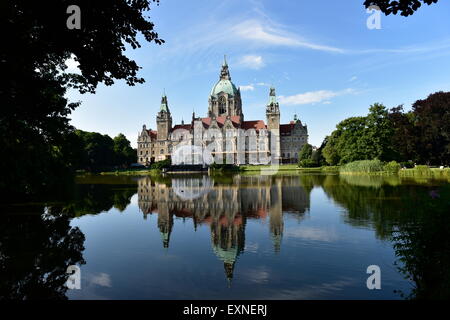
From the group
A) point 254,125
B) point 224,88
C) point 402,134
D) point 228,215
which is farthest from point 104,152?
point 228,215

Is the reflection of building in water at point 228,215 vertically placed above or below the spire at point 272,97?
below

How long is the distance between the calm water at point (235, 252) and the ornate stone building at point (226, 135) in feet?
295

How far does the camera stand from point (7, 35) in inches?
278

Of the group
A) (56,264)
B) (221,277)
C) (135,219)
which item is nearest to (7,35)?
(56,264)

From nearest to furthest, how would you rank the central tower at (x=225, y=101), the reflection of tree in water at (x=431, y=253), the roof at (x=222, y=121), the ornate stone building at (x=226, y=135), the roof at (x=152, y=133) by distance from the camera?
the reflection of tree in water at (x=431, y=253), the ornate stone building at (x=226, y=135), the roof at (x=222, y=121), the central tower at (x=225, y=101), the roof at (x=152, y=133)

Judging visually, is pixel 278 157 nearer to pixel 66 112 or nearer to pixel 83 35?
pixel 66 112

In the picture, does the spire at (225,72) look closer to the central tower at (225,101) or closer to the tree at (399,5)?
the central tower at (225,101)

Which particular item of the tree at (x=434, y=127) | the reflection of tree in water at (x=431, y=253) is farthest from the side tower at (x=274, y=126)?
the reflection of tree in water at (x=431, y=253)

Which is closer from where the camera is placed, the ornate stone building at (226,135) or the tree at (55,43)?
the tree at (55,43)

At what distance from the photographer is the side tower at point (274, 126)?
10875 cm

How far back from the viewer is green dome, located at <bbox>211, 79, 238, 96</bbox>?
116800 mm

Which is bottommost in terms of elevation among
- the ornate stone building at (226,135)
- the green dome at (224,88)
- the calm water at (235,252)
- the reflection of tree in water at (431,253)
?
the calm water at (235,252)

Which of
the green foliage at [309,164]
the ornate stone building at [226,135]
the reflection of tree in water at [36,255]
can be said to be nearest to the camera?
the reflection of tree in water at [36,255]

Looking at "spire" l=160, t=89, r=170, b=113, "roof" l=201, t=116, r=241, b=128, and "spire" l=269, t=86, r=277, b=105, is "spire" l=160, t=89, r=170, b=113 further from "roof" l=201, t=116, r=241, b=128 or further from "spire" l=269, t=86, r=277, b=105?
"spire" l=269, t=86, r=277, b=105
